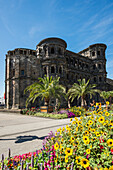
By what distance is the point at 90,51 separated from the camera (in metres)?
37.7

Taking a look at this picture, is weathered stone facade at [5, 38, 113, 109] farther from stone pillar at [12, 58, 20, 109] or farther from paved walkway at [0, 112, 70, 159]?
paved walkway at [0, 112, 70, 159]

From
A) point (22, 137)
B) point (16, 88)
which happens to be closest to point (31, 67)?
point (16, 88)

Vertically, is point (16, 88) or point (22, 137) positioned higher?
point (16, 88)

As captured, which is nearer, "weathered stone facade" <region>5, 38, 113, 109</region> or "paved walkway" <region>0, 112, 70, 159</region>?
"paved walkway" <region>0, 112, 70, 159</region>

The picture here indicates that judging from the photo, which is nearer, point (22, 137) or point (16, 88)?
point (22, 137)

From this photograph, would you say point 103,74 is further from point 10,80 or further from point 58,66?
point 10,80

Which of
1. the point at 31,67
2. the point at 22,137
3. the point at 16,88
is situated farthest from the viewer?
the point at 31,67

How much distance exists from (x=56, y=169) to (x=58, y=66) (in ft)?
82.2

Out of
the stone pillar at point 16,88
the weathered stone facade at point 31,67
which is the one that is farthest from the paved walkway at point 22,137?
the weathered stone facade at point 31,67

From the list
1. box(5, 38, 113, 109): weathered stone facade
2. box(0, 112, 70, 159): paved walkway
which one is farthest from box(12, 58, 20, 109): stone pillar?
box(0, 112, 70, 159): paved walkway

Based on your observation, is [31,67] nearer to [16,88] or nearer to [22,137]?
[16,88]

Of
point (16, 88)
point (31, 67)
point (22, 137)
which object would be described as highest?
point (31, 67)

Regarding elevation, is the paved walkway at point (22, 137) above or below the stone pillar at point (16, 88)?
below

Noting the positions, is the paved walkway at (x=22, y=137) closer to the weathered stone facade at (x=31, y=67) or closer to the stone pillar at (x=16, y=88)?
the stone pillar at (x=16, y=88)
